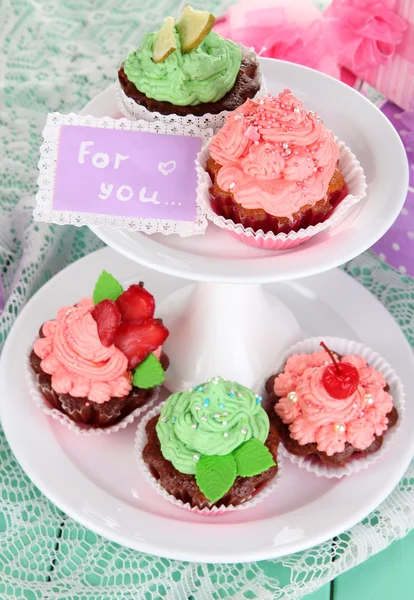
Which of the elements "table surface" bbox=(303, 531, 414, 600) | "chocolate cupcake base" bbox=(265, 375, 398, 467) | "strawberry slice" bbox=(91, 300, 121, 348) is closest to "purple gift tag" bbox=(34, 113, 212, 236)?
"strawberry slice" bbox=(91, 300, 121, 348)

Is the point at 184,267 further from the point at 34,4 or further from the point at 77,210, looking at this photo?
the point at 34,4

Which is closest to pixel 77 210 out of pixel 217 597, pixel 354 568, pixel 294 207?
pixel 294 207

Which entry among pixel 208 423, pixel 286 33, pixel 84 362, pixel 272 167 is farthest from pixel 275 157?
pixel 286 33

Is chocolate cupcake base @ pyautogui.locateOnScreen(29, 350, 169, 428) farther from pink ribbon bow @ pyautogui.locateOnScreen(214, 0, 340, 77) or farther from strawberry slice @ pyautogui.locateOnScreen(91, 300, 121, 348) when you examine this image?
pink ribbon bow @ pyautogui.locateOnScreen(214, 0, 340, 77)

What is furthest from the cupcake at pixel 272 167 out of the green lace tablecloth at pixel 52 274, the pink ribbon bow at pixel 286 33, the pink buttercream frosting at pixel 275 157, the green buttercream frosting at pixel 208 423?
the pink ribbon bow at pixel 286 33

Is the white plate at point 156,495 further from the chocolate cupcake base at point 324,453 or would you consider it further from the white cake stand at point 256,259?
the white cake stand at point 256,259
